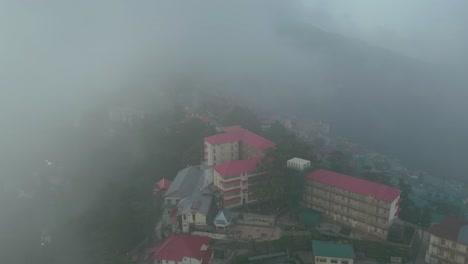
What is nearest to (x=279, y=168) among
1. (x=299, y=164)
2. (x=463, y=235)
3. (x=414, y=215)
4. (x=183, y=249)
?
(x=299, y=164)

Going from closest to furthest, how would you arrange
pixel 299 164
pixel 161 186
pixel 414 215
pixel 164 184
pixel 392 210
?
pixel 392 210 → pixel 299 164 → pixel 414 215 → pixel 161 186 → pixel 164 184

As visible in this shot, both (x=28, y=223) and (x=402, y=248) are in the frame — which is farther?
(x=28, y=223)

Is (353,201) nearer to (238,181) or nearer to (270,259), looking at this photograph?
(270,259)

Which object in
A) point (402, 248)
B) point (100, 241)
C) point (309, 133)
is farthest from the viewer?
point (309, 133)

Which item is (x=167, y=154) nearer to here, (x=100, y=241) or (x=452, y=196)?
(x=100, y=241)

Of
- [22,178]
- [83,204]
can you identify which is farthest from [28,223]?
[22,178]

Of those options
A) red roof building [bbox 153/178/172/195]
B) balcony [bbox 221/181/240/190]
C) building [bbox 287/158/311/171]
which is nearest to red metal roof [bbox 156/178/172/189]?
red roof building [bbox 153/178/172/195]

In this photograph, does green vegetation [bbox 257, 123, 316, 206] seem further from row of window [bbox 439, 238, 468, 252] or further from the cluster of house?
row of window [bbox 439, 238, 468, 252]
